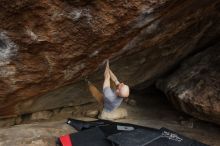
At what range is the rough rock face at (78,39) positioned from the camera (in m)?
4.11

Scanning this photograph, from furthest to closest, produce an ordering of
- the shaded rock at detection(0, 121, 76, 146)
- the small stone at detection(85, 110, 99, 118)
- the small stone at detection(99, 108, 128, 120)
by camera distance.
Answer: the small stone at detection(85, 110, 99, 118) → the small stone at detection(99, 108, 128, 120) → the shaded rock at detection(0, 121, 76, 146)

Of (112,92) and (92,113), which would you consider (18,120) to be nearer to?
(92,113)

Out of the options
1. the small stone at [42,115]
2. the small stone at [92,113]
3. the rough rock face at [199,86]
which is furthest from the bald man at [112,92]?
the rough rock face at [199,86]

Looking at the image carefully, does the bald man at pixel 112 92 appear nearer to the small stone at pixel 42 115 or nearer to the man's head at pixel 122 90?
the man's head at pixel 122 90

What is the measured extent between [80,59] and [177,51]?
7.17 feet

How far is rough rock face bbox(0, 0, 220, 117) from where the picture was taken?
411 centimetres

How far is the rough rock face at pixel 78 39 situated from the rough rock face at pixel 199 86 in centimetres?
37

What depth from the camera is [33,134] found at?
5320mm

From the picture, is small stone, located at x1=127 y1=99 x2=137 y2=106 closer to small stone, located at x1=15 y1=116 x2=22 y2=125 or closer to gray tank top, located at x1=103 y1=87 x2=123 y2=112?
gray tank top, located at x1=103 y1=87 x2=123 y2=112

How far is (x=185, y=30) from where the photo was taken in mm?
5941

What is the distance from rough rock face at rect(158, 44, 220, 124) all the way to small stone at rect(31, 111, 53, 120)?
6.86 feet

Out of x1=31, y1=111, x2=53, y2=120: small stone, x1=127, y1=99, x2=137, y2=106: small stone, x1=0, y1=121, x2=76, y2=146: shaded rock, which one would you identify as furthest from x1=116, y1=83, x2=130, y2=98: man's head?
x1=127, y1=99, x2=137, y2=106: small stone

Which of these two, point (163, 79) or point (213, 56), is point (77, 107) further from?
point (213, 56)

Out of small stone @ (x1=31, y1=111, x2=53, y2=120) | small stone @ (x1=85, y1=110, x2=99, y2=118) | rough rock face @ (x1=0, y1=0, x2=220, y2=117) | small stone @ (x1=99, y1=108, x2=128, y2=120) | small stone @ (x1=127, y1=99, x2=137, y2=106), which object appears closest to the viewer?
rough rock face @ (x1=0, y1=0, x2=220, y2=117)
